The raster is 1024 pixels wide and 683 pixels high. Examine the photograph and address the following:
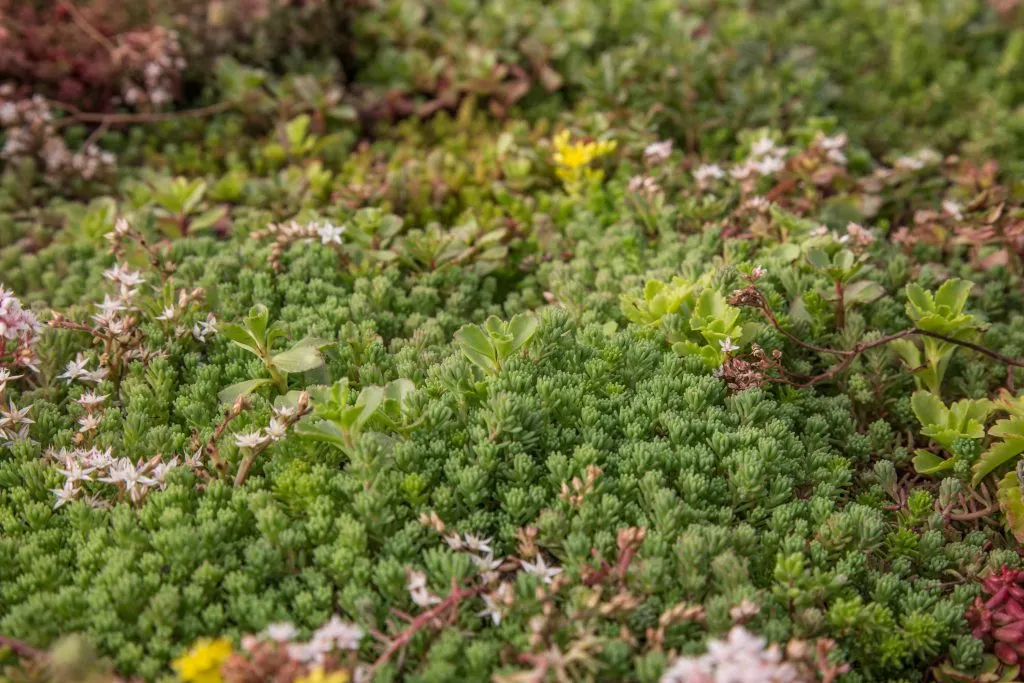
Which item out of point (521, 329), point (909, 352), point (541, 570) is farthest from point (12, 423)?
point (909, 352)

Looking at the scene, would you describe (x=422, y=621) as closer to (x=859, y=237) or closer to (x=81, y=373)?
(x=81, y=373)

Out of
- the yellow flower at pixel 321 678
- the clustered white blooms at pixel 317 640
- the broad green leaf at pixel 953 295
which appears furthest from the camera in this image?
the broad green leaf at pixel 953 295

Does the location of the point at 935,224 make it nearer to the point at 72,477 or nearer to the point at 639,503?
the point at 639,503

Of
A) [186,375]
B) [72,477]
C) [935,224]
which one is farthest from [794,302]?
[72,477]

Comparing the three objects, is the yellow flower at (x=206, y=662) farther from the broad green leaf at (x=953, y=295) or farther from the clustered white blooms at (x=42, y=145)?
the clustered white blooms at (x=42, y=145)

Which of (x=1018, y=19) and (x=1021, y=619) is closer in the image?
(x=1021, y=619)

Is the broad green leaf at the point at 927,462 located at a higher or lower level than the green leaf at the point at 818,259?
lower

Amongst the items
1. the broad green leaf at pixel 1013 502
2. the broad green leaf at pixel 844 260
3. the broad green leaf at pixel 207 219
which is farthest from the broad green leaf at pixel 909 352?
the broad green leaf at pixel 207 219
